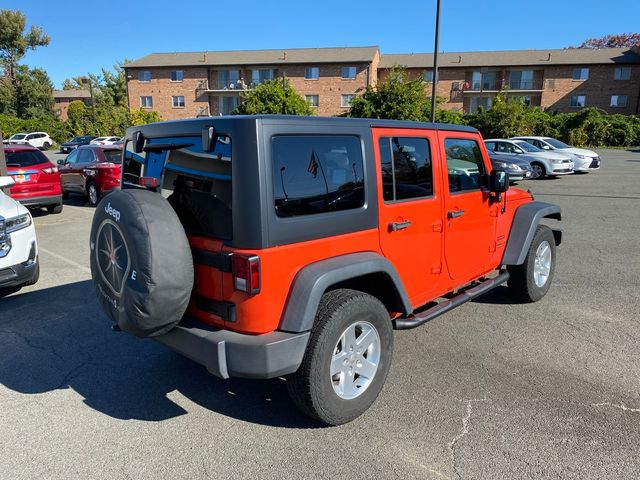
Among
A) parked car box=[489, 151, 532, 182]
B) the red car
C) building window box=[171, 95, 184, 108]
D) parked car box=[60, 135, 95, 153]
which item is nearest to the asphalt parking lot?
the red car

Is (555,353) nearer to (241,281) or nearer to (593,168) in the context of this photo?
(241,281)

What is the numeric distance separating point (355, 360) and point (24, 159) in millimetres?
10646

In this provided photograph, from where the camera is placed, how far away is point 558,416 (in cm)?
306

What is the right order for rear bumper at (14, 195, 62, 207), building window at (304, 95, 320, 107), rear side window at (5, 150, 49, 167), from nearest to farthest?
rear bumper at (14, 195, 62, 207), rear side window at (5, 150, 49, 167), building window at (304, 95, 320, 107)

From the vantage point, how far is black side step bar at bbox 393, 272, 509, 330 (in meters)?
3.48

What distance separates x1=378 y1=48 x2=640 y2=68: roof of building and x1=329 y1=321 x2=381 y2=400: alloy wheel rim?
157ft

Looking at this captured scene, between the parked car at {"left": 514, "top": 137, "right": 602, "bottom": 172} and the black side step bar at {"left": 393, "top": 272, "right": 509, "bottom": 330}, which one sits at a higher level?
the parked car at {"left": 514, "top": 137, "right": 602, "bottom": 172}

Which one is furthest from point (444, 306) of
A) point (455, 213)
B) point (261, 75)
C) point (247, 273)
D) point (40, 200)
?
point (261, 75)

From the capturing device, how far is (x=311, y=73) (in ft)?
164

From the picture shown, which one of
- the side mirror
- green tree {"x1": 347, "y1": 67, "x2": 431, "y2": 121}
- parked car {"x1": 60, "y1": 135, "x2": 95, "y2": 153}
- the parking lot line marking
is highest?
green tree {"x1": 347, "y1": 67, "x2": 431, "y2": 121}

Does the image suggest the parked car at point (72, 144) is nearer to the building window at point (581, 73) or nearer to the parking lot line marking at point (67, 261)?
the parking lot line marking at point (67, 261)

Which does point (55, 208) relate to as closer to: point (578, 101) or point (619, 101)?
point (578, 101)

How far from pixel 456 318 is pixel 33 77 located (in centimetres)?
6891

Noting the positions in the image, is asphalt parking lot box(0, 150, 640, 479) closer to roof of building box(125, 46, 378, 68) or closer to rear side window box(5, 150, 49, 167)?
rear side window box(5, 150, 49, 167)
